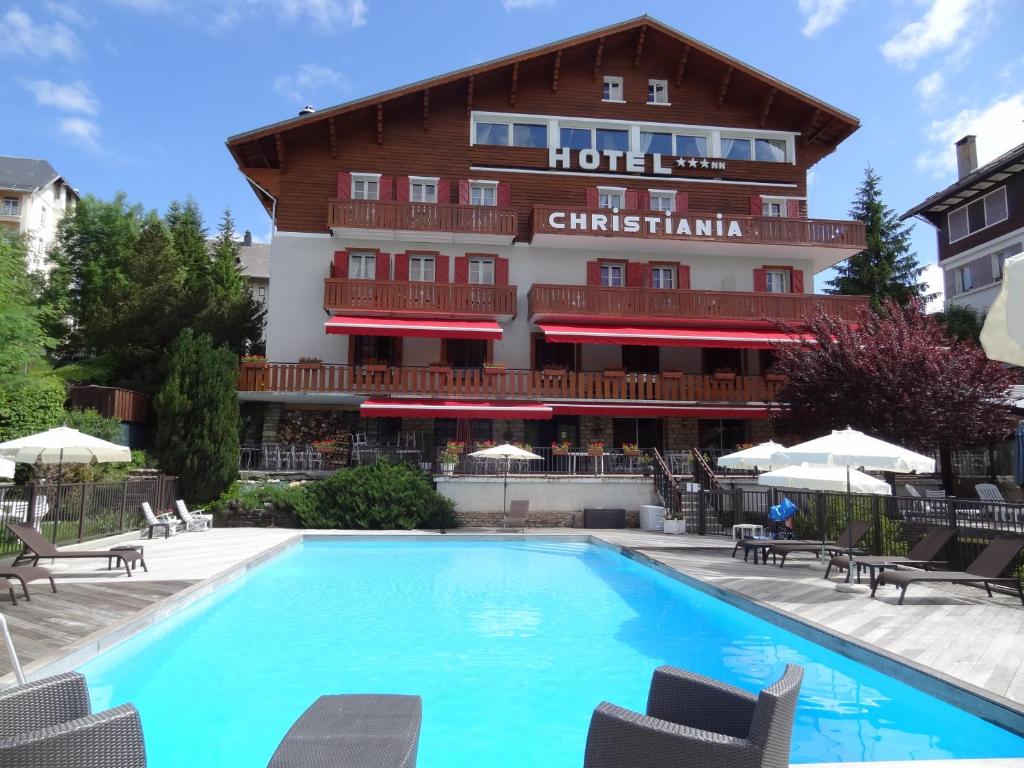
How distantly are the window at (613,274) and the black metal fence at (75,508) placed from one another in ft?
52.5

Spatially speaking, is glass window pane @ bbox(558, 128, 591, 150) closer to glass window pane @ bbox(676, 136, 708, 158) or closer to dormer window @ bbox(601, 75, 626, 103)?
dormer window @ bbox(601, 75, 626, 103)

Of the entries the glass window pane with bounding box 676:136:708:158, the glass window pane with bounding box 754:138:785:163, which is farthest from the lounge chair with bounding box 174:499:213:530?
the glass window pane with bounding box 754:138:785:163

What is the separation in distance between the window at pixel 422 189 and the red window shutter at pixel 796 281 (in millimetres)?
13295

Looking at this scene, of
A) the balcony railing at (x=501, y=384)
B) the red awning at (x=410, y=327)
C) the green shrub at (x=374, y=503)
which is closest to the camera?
the green shrub at (x=374, y=503)

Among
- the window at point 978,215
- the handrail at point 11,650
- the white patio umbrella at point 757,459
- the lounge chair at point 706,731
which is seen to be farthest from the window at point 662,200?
the handrail at point 11,650

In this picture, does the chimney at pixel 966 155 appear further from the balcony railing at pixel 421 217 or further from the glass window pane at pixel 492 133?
the balcony railing at pixel 421 217

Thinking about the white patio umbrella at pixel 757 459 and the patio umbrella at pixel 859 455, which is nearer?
the patio umbrella at pixel 859 455

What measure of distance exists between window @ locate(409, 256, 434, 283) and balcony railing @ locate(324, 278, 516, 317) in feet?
5.28

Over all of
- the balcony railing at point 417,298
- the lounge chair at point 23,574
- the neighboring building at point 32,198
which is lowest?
the lounge chair at point 23,574

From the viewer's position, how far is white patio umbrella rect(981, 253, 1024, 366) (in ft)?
13.5

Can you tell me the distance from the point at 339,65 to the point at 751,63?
1651 centimetres

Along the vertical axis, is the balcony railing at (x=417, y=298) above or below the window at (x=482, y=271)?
below

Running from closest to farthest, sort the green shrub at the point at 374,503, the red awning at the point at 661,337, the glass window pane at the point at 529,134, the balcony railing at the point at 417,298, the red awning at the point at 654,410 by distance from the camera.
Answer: the green shrub at the point at 374,503 → the red awning at the point at 654,410 → the red awning at the point at 661,337 → the balcony railing at the point at 417,298 → the glass window pane at the point at 529,134

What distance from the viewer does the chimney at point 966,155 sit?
33.1 metres
